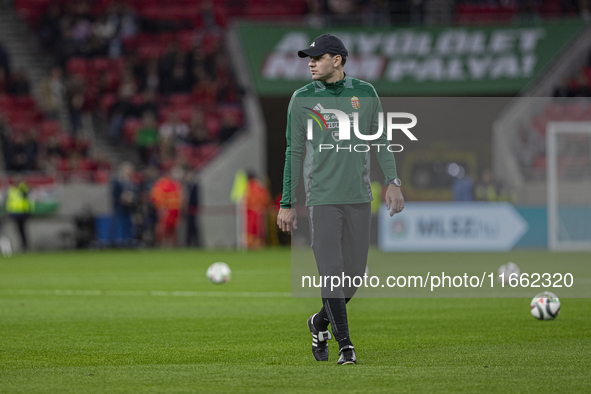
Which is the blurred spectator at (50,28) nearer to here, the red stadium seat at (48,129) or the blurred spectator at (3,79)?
the blurred spectator at (3,79)

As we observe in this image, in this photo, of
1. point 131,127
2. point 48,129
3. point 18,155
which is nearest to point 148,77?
point 131,127

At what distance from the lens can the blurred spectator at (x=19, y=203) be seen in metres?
23.6

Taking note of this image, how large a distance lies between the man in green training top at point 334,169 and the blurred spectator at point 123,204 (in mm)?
17447

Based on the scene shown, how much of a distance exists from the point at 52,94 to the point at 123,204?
503 centimetres

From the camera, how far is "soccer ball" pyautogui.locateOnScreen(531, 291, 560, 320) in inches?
352

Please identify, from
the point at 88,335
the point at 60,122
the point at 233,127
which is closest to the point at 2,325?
the point at 88,335

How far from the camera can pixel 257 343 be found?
7.71m

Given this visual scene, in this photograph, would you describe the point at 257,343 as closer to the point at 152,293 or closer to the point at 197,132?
the point at 152,293

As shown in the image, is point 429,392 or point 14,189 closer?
point 429,392

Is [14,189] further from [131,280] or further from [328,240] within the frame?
[328,240]

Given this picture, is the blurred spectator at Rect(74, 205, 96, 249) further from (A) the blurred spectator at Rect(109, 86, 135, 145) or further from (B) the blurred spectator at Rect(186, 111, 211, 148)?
(B) the blurred spectator at Rect(186, 111, 211, 148)

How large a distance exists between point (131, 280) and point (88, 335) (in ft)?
21.0

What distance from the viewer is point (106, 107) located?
2677 cm

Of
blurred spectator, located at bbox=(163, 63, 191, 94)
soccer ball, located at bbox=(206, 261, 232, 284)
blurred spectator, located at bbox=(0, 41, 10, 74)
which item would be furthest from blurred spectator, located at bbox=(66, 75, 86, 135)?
soccer ball, located at bbox=(206, 261, 232, 284)
